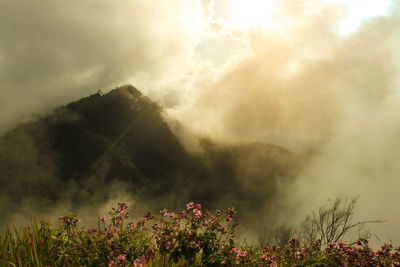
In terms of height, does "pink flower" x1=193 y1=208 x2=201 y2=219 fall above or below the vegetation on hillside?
above

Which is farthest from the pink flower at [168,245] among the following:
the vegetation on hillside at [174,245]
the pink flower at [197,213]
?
the pink flower at [197,213]

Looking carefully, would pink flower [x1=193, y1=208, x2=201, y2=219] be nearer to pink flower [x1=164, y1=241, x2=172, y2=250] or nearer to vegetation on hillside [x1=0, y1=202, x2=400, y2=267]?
vegetation on hillside [x1=0, y1=202, x2=400, y2=267]

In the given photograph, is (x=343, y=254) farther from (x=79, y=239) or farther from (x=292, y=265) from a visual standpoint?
(x=79, y=239)

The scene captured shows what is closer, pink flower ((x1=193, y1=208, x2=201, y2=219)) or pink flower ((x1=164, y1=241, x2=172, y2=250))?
pink flower ((x1=164, y1=241, x2=172, y2=250))

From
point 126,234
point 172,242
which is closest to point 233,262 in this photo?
point 172,242

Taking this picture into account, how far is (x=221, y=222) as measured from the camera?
19.5 feet

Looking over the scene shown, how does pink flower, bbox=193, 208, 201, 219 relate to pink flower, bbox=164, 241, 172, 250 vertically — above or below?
above

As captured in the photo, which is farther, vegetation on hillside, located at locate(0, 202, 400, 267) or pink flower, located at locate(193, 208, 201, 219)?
pink flower, located at locate(193, 208, 201, 219)

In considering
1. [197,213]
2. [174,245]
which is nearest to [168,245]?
[174,245]

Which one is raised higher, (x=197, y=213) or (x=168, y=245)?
(x=197, y=213)

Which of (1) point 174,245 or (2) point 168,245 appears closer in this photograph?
(2) point 168,245

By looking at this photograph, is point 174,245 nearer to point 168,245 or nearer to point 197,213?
point 168,245

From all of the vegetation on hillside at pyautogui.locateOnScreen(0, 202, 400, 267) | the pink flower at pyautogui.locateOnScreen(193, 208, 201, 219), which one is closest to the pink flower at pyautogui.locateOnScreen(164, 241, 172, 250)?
the vegetation on hillside at pyautogui.locateOnScreen(0, 202, 400, 267)

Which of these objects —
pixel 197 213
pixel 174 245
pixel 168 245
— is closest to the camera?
pixel 168 245
